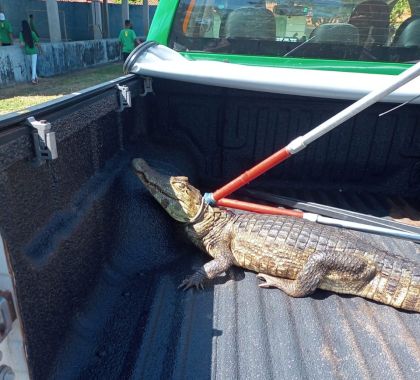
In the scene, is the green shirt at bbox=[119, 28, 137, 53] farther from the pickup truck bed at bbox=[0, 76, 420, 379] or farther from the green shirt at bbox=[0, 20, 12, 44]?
the pickup truck bed at bbox=[0, 76, 420, 379]

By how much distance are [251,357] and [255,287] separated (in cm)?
53

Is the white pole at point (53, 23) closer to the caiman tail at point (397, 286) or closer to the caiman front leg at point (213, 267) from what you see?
the caiman front leg at point (213, 267)

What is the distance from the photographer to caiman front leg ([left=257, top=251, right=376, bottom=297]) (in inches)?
79.4

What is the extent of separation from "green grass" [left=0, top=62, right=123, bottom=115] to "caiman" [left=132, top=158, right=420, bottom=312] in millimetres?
5349

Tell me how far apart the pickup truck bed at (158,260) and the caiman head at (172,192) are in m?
0.06

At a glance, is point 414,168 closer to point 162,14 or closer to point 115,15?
point 162,14

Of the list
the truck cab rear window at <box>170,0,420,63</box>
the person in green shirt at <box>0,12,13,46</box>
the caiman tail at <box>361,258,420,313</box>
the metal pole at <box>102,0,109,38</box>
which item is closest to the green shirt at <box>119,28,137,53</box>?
the person in green shirt at <box>0,12,13,46</box>

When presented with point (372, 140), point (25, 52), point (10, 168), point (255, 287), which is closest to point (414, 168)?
point (372, 140)

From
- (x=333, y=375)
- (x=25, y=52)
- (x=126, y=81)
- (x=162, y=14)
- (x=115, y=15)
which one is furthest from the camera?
(x=115, y=15)

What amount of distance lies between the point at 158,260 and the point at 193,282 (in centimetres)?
24

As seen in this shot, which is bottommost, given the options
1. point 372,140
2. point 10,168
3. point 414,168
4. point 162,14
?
point 414,168

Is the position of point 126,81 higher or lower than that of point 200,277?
higher

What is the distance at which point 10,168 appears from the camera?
1.10 metres

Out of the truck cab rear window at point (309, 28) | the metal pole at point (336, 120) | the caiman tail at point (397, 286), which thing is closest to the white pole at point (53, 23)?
the truck cab rear window at point (309, 28)
